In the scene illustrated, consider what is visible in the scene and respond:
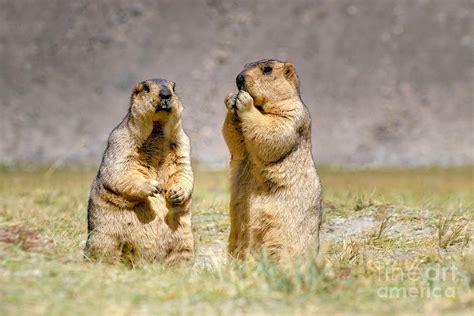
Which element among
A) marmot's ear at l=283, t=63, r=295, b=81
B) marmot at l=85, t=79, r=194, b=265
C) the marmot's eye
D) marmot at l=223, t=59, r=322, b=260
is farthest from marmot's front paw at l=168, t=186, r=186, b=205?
marmot's ear at l=283, t=63, r=295, b=81

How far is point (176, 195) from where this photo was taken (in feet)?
25.7

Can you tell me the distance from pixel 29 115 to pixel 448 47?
18999mm

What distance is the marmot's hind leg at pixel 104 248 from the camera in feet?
25.6

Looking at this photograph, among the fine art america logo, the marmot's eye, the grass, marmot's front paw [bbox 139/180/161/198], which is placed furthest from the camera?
the marmot's eye

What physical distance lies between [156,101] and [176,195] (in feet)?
2.82

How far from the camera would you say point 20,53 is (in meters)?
40.3

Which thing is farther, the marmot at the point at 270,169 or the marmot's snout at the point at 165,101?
the marmot at the point at 270,169

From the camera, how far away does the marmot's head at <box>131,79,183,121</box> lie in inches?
311

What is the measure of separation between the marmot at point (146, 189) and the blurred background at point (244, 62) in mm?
27727

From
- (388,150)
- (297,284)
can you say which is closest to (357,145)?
(388,150)

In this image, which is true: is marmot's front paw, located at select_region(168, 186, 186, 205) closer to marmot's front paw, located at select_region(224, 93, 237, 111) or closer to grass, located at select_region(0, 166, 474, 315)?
grass, located at select_region(0, 166, 474, 315)

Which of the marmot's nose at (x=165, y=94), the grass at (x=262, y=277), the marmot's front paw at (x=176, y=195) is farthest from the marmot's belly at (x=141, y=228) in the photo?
the marmot's nose at (x=165, y=94)

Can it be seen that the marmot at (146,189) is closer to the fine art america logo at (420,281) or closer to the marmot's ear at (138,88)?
the marmot's ear at (138,88)

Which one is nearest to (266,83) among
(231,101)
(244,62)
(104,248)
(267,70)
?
(267,70)
